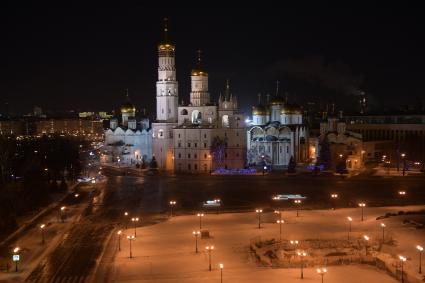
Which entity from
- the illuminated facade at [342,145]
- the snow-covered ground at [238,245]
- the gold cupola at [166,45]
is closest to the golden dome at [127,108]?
the gold cupola at [166,45]

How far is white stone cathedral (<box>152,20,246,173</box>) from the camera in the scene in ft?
207

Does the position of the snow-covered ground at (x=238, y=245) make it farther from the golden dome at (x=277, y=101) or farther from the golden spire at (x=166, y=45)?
the golden spire at (x=166, y=45)

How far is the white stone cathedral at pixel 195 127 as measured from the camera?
207 ft

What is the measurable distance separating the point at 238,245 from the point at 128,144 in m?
45.3

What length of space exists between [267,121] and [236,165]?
7.51 meters

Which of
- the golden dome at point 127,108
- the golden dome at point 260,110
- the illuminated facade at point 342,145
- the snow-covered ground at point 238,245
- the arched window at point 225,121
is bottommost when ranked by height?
the snow-covered ground at point 238,245

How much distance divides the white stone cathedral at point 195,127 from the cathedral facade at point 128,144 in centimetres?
596

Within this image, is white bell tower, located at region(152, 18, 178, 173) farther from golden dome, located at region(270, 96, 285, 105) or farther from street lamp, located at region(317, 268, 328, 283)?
street lamp, located at region(317, 268, 328, 283)

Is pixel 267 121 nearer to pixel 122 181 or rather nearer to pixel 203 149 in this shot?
pixel 203 149

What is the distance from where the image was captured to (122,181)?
2215 inches

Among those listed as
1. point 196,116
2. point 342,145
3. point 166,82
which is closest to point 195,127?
point 196,116

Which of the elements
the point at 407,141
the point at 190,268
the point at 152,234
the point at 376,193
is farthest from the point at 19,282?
the point at 407,141

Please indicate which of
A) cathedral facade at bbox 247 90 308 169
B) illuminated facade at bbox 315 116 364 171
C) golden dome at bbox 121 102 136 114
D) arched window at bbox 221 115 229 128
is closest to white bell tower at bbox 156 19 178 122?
arched window at bbox 221 115 229 128

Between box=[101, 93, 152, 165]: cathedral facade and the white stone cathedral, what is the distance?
5958 millimetres
